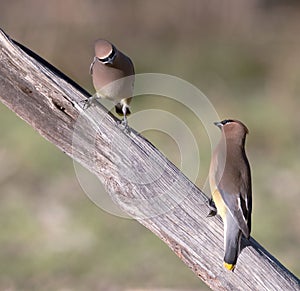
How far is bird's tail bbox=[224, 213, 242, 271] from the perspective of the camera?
2.72 m

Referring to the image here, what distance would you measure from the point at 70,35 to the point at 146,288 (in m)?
5.80

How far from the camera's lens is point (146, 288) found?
625 cm

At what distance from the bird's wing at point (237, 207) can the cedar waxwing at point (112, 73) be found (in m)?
0.36

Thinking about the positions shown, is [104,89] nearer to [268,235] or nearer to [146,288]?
[146,288]

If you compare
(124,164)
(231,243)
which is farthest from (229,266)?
(124,164)

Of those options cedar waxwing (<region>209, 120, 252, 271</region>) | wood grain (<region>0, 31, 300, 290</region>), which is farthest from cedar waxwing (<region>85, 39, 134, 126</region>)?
cedar waxwing (<region>209, 120, 252, 271</region>)

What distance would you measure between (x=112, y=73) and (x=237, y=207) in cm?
50

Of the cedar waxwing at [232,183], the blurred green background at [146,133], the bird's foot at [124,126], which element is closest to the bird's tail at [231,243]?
the cedar waxwing at [232,183]

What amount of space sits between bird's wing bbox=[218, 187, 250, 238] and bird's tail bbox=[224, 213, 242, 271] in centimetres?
4

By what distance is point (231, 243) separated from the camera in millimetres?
2762

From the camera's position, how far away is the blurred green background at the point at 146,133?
22.2 feet

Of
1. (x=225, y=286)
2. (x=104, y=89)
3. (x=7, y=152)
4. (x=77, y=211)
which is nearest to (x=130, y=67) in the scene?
(x=104, y=89)

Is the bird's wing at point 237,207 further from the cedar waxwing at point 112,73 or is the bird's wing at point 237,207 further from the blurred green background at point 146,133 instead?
the blurred green background at point 146,133

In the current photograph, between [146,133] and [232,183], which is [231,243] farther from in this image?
[146,133]
